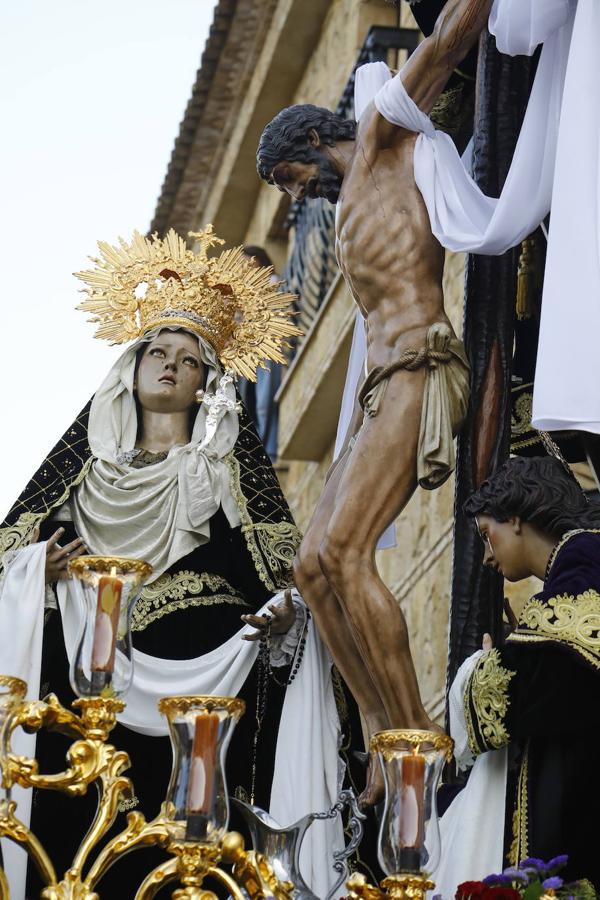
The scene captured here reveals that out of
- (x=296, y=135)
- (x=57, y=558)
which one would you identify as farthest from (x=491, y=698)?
(x=296, y=135)

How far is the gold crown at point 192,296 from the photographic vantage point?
673cm

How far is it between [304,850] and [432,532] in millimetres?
3791

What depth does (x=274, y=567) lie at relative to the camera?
6016 millimetres

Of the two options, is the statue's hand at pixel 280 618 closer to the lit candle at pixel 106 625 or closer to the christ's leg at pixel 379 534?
the christ's leg at pixel 379 534

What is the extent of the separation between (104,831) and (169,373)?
253cm

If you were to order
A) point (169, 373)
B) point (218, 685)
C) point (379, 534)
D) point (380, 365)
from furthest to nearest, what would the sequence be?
point (169, 373) → point (218, 685) → point (380, 365) → point (379, 534)

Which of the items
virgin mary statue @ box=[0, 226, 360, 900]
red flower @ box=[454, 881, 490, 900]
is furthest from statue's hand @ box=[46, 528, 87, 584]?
red flower @ box=[454, 881, 490, 900]

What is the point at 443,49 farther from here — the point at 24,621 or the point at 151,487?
the point at 24,621

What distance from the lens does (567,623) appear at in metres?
4.67

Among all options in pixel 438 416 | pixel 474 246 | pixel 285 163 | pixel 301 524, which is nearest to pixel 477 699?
pixel 438 416

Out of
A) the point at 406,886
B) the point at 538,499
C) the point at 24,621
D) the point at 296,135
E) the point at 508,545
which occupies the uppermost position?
the point at 296,135

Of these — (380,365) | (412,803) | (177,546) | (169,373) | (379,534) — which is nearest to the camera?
(412,803)

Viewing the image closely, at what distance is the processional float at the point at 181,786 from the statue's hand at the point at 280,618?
1378mm

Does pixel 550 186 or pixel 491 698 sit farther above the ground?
pixel 550 186
